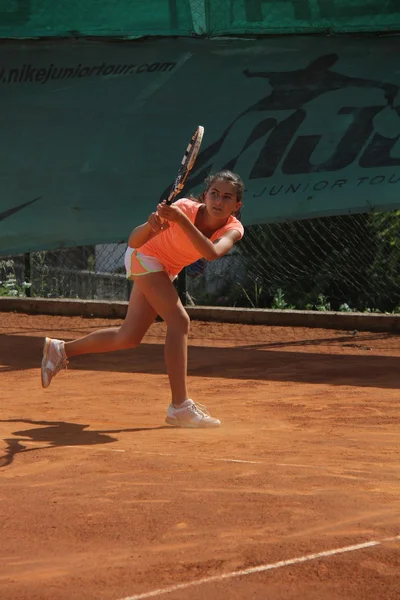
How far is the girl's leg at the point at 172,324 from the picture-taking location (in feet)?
21.4

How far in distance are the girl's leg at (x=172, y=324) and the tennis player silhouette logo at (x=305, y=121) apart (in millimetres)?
5470

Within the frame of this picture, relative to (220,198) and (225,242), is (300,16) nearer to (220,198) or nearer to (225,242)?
(220,198)

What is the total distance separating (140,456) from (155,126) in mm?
6711

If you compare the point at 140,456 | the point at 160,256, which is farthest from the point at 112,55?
the point at 140,456

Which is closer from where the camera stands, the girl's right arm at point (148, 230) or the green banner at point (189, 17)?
the girl's right arm at point (148, 230)

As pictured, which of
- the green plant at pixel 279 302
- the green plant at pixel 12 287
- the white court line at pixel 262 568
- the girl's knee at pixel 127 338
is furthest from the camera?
the green plant at pixel 12 287

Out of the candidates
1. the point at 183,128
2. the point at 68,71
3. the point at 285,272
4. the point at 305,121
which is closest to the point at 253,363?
the point at 183,128

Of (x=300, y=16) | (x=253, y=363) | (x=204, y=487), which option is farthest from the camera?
(x=300, y=16)

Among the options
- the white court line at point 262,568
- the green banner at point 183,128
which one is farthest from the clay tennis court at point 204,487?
the green banner at point 183,128

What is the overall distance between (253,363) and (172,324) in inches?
132

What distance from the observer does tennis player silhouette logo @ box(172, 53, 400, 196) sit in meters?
11.9

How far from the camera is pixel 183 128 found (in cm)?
1179

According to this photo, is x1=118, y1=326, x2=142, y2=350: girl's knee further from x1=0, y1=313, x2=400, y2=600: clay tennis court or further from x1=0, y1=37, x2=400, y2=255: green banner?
x1=0, y1=37, x2=400, y2=255: green banner

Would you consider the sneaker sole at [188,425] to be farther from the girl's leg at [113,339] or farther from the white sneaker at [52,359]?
the white sneaker at [52,359]
